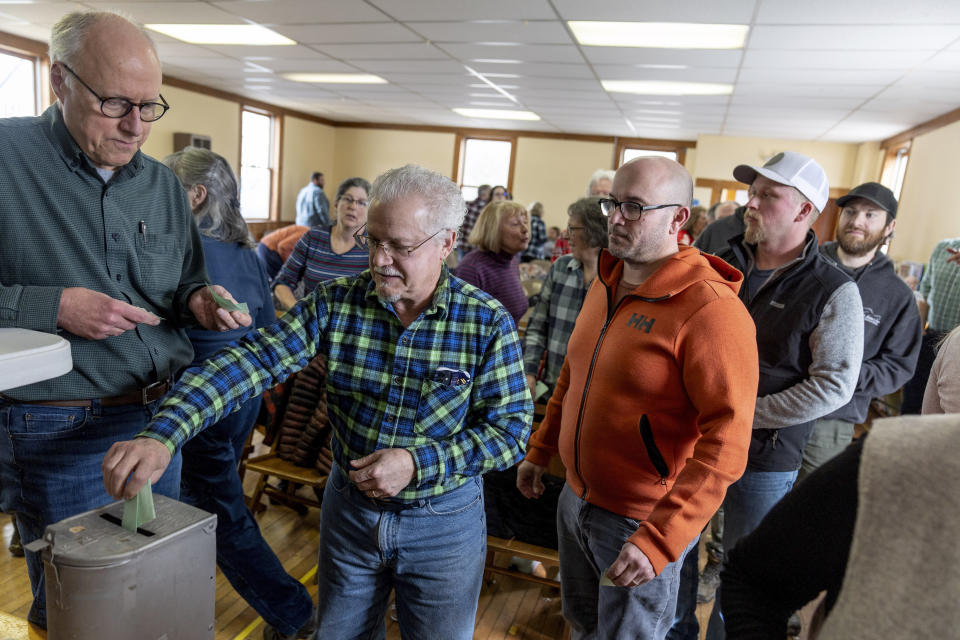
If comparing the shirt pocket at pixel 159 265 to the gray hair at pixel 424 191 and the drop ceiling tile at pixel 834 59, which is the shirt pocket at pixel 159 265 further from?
the drop ceiling tile at pixel 834 59

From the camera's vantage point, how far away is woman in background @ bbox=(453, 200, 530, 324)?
10.2 feet

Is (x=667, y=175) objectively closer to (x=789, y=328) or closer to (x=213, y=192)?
(x=789, y=328)

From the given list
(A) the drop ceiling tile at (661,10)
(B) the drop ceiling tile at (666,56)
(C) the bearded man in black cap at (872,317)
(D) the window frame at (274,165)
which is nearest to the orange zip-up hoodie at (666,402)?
(C) the bearded man in black cap at (872,317)

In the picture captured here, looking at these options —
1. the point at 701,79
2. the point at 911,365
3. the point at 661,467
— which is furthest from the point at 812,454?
the point at 701,79

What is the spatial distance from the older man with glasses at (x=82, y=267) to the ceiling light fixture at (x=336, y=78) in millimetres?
6412

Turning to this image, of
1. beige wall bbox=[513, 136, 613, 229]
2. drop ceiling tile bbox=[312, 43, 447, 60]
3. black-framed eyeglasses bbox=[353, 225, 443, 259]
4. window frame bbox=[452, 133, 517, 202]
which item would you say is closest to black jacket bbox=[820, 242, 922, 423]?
black-framed eyeglasses bbox=[353, 225, 443, 259]

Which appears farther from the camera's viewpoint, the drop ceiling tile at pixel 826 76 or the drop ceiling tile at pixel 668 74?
the drop ceiling tile at pixel 668 74

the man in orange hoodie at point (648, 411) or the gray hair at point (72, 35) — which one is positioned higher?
the gray hair at point (72, 35)

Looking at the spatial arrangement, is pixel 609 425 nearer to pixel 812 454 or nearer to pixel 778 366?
pixel 778 366

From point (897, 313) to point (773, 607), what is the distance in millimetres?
2148

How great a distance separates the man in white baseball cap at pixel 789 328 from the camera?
175cm

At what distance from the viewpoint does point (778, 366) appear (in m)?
1.83

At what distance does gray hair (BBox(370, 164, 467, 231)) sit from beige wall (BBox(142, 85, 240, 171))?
27.5ft

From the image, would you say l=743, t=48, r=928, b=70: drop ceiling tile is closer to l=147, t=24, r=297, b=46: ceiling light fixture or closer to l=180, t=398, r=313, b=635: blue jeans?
l=147, t=24, r=297, b=46: ceiling light fixture
